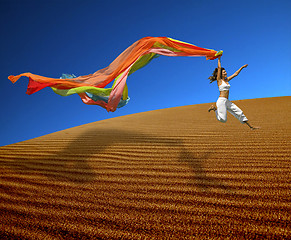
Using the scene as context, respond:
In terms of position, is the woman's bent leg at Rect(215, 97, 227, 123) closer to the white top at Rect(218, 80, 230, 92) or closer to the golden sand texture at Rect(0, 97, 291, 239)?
the white top at Rect(218, 80, 230, 92)

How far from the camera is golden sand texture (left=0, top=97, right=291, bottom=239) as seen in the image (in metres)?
1.50

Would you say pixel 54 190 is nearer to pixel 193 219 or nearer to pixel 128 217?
pixel 128 217

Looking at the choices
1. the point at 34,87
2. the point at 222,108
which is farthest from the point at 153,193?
the point at 34,87

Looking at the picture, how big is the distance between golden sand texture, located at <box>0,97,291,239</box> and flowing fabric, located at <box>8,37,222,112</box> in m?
1.01

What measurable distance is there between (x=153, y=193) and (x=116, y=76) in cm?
175

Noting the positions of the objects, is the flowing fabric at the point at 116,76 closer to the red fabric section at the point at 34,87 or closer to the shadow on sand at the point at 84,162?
the red fabric section at the point at 34,87

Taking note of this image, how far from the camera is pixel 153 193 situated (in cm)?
199

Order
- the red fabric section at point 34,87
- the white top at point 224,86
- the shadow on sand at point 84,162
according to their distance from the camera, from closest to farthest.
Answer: the white top at point 224,86 < the shadow on sand at point 84,162 < the red fabric section at point 34,87

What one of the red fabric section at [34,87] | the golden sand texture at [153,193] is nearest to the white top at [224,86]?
the golden sand texture at [153,193]

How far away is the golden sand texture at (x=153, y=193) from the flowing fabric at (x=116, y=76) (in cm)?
101

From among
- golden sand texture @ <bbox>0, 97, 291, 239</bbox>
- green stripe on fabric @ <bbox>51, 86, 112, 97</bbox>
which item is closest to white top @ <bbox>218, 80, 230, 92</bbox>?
golden sand texture @ <bbox>0, 97, 291, 239</bbox>

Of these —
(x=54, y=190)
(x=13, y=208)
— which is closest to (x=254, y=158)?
(x=54, y=190)

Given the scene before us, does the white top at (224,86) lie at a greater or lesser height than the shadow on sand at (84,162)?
greater

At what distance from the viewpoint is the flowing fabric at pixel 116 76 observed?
8.07 feet
